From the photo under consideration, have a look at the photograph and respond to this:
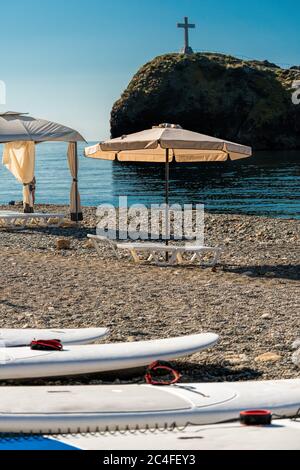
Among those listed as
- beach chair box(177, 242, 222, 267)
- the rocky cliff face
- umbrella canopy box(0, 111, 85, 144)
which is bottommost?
beach chair box(177, 242, 222, 267)

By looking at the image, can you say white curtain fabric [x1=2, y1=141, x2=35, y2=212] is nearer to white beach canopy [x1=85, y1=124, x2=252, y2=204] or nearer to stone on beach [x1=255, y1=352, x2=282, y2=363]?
white beach canopy [x1=85, y1=124, x2=252, y2=204]

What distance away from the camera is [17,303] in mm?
10016

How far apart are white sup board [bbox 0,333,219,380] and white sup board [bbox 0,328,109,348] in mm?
334

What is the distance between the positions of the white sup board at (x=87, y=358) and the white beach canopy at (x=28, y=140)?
12428mm

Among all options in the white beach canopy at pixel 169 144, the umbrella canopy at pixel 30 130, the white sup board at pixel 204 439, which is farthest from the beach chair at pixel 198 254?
the white sup board at pixel 204 439

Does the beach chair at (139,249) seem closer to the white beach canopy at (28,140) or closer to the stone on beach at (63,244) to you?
the stone on beach at (63,244)

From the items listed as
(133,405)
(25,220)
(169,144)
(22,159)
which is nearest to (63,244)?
(169,144)

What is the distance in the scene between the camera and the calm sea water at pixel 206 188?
116ft

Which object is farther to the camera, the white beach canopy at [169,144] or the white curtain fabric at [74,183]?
the white curtain fabric at [74,183]

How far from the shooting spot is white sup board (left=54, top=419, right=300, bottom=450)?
4500 millimetres

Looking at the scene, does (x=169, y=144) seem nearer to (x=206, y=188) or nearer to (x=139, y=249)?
Result: (x=139, y=249)

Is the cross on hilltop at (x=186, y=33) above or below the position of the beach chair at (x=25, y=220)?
above

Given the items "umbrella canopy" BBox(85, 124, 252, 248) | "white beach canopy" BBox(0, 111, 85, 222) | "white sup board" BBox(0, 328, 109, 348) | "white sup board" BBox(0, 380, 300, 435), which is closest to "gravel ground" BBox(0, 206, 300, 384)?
"white sup board" BBox(0, 328, 109, 348)

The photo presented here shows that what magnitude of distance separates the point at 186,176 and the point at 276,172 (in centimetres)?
687
